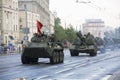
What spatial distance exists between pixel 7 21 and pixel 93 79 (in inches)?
3366

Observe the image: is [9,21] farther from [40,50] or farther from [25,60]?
[40,50]

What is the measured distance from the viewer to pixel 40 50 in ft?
109

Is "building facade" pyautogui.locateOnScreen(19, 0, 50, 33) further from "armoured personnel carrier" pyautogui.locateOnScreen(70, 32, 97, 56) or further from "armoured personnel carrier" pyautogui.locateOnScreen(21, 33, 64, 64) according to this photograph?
"armoured personnel carrier" pyautogui.locateOnScreen(21, 33, 64, 64)

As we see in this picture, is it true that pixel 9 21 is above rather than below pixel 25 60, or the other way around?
above

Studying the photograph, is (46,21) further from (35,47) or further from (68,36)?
(35,47)

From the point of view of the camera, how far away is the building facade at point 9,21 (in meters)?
101

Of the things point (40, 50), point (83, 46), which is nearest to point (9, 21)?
point (83, 46)

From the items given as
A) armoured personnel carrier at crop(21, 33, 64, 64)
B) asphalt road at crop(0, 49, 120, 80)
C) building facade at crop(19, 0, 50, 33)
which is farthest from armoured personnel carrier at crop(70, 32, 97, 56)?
building facade at crop(19, 0, 50, 33)

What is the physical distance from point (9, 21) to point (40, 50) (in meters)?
73.0

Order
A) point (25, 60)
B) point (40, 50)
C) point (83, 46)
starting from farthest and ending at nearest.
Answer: point (83, 46)
point (25, 60)
point (40, 50)

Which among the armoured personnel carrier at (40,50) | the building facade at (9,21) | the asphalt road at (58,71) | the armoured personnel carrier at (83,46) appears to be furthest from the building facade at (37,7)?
the asphalt road at (58,71)

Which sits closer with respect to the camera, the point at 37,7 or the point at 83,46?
the point at 83,46

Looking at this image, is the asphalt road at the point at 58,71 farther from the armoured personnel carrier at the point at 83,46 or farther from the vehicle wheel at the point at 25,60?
the armoured personnel carrier at the point at 83,46

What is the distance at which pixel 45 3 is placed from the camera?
6260 inches
